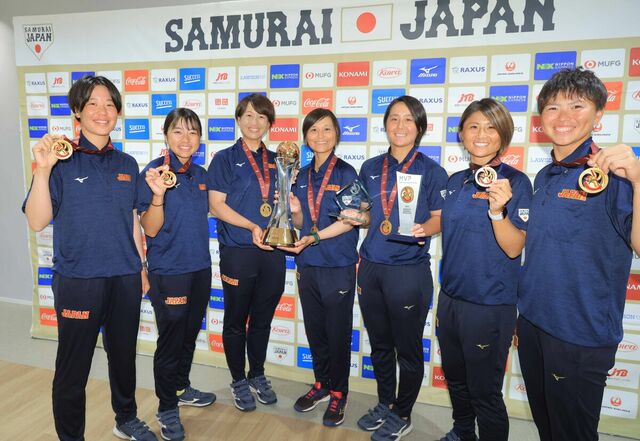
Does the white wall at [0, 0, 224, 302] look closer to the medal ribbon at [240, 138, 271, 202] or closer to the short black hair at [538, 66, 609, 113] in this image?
the medal ribbon at [240, 138, 271, 202]

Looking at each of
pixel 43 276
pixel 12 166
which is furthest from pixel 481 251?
pixel 12 166

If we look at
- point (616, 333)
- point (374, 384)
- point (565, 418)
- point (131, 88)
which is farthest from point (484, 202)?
point (131, 88)

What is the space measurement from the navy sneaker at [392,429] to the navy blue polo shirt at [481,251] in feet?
3.48

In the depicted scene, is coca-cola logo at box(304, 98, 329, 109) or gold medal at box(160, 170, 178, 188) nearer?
gold medal at box(160, 170, 178, 188)

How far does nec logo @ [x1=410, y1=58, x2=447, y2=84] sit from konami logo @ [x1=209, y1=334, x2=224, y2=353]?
269 centimetres

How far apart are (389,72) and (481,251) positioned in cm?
172

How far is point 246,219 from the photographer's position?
8.56 ft

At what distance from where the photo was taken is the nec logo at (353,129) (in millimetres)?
3189

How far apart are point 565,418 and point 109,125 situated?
2409mm

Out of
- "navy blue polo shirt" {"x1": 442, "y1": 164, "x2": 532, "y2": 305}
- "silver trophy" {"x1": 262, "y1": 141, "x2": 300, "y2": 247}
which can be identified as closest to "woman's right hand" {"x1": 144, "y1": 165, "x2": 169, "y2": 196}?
"silver trophy" {"x1": 262, "y1": 141, "x2": 300, "y2": 247}

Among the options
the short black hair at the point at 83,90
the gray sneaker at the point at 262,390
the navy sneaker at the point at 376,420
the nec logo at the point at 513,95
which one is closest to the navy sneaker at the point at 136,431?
the gray sneaker at the point at 262,390

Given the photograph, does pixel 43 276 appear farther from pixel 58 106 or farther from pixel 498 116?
pixel 498 116

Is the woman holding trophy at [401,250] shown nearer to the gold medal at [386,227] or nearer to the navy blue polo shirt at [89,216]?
the gold medal at [386,227]

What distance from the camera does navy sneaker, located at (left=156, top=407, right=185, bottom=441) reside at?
2.47 m
